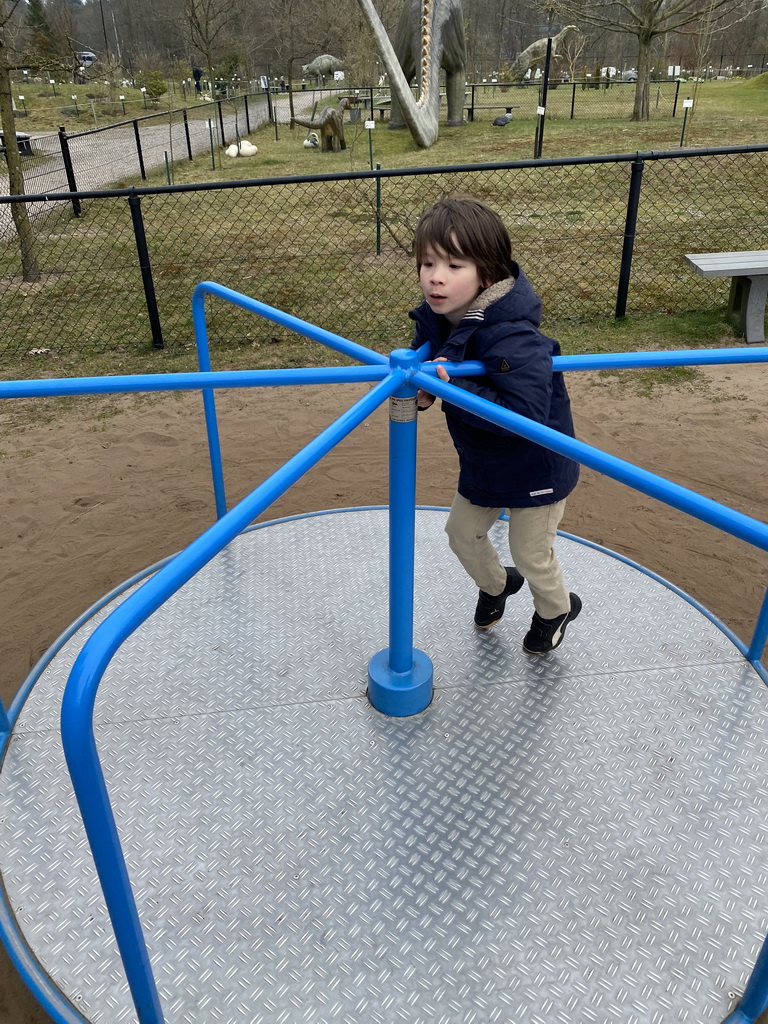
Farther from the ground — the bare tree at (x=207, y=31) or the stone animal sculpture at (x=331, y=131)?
the bare tree at (x=207, y=31)

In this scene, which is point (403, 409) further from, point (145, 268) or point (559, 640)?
point (145, 268)

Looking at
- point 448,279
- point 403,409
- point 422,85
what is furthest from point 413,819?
point 422,85

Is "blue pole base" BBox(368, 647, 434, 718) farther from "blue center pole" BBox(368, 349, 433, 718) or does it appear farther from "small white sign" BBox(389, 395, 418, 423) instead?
"small white sign" BBox(389, 395, 418, 423)

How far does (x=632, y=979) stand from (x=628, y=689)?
2.61 feet

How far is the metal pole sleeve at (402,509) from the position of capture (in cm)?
162

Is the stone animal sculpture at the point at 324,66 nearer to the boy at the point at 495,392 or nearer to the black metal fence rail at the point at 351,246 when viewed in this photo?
the black metal fence rail at the point at 351,246

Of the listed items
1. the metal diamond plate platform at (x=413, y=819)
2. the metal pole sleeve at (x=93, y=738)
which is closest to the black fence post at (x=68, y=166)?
the metal diamond plate platform at (x=413, y=819)

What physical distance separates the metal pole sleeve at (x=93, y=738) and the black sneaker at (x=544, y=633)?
1.21m

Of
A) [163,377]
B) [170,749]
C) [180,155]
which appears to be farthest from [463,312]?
[180,155]

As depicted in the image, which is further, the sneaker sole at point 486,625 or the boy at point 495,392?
the sneaker sole at point 486,625

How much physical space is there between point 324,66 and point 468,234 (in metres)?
33.0

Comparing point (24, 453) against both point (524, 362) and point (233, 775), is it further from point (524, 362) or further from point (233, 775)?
point (524, 362)

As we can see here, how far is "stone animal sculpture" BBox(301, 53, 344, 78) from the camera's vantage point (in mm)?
29703

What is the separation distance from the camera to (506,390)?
156cm
